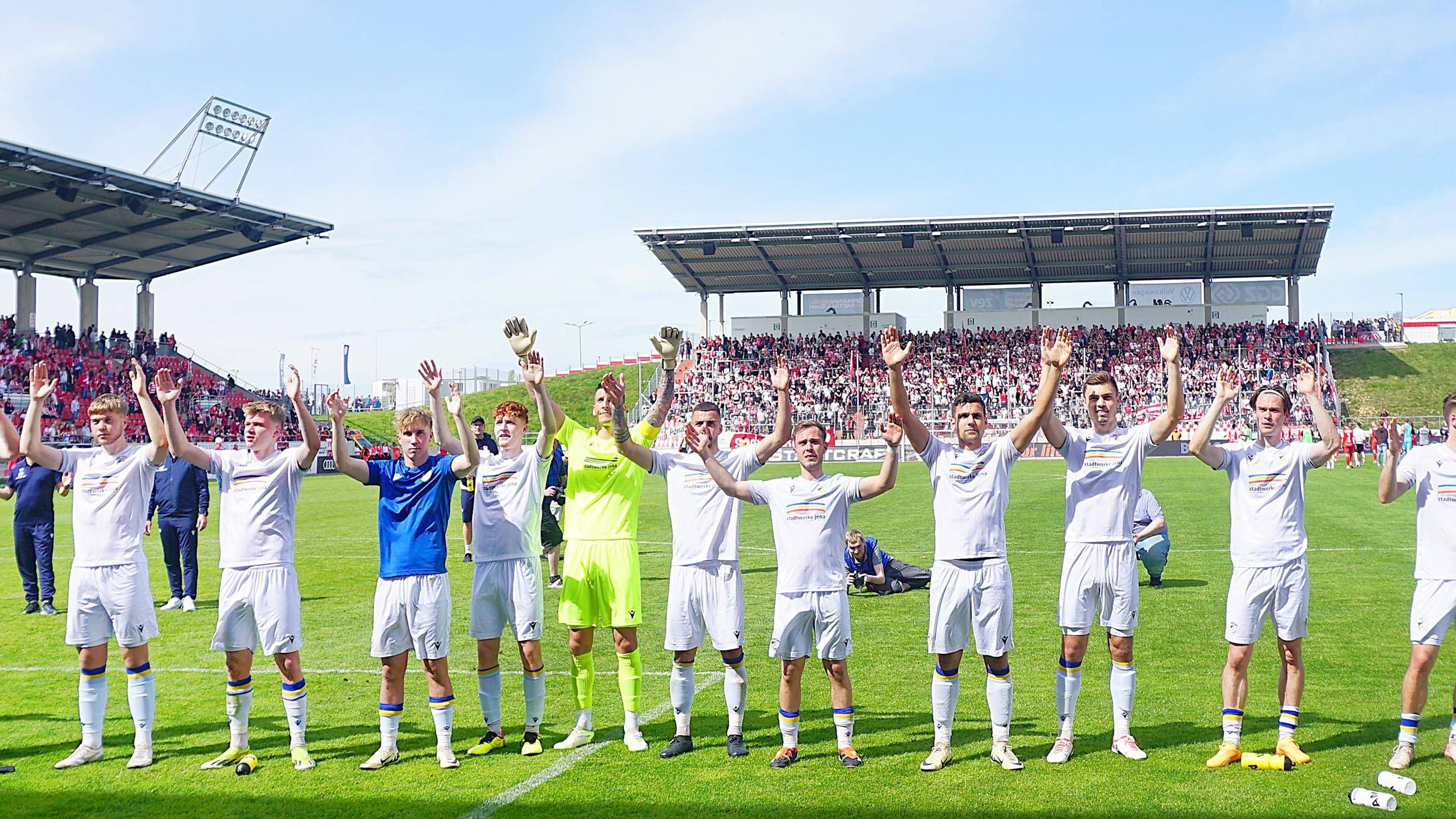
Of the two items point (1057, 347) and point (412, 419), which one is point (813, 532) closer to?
point (1057, 347)

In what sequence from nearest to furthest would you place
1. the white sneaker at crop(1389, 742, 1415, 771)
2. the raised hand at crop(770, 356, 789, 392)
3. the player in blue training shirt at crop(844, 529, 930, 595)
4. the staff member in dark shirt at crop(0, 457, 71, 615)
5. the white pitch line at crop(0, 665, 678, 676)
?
the white sneaker at crop(1389, 742, 1415, 771) < the raised hand at crop(770, 356, 789, 392) < the white pitch line at crop(0, 665, 678, 676) < the staff member in dark shirt at crop(0, 457, 71, 615) < the player in blue training shirt at crop(844, 529, 930, 595)

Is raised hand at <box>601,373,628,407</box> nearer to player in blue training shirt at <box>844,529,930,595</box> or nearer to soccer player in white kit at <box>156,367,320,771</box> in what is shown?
soccer player in white kit at <box>156,367,320,771</box>

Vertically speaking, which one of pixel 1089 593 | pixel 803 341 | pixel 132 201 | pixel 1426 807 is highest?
pixel 132 201

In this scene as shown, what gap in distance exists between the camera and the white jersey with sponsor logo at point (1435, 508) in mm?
6672

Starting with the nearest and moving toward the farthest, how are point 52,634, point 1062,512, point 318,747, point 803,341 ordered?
1. point 318,747
2. point 52,634
3. point 1062,512
4. point 803,341

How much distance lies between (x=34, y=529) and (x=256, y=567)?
25.4 ft

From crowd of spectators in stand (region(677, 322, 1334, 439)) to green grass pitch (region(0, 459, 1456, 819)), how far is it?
3844 cm

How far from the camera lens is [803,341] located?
61.9m

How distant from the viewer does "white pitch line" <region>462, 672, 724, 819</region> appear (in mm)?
5980

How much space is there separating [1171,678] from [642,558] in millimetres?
9779

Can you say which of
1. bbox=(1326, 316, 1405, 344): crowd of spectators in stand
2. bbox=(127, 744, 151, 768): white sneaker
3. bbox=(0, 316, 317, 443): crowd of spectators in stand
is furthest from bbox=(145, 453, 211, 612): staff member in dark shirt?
bbox=(1326, 316, 1405, 344): crowd of spectators in stand

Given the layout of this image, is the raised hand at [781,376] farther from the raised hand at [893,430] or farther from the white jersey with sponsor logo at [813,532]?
the raised hand at [893,430]

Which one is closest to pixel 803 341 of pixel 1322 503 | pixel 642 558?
pixel 1322 503

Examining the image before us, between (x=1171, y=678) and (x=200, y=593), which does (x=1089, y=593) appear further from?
(x=200, y=593)
